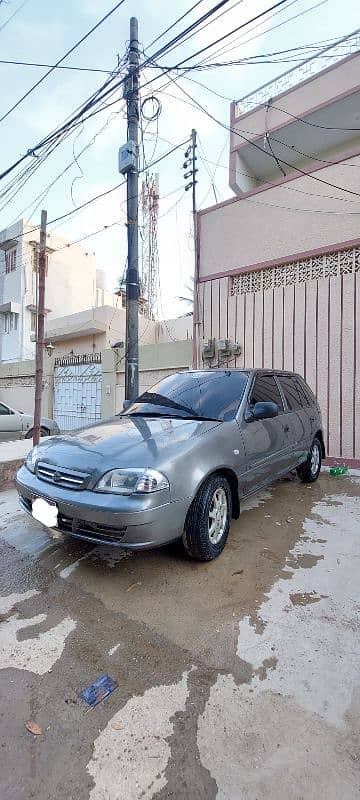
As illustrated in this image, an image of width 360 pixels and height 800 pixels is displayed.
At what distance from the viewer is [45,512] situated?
2.76 metres

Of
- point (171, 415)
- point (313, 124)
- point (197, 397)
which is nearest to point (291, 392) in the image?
point (197, 397)

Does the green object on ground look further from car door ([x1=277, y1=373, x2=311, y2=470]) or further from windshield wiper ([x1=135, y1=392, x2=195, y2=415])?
windshield wiper ([x1=135, y1=392, x2=195, y2=415])

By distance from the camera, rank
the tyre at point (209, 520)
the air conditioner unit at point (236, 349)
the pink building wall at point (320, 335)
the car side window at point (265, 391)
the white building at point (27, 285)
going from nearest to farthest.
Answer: the tyre at point (209, 520) < the car side window at point (265, 391) < the pink building wall at point (320, 335) < the air conditioner unit at point (236, 349) < the white building at point (27, 285)

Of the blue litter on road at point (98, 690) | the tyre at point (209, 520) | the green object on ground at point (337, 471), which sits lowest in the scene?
the blue litter on road at point (98, 690)

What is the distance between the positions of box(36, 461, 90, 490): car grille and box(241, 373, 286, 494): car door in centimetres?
146

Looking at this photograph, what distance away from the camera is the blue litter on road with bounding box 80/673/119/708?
175 centimetres

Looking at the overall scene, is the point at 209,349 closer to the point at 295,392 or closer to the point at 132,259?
the point at 132,259

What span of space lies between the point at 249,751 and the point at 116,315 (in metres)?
14.7

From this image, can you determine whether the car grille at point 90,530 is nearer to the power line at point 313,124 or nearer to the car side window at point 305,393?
the car side window at point 305,393

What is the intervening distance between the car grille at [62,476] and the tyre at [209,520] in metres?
0.77

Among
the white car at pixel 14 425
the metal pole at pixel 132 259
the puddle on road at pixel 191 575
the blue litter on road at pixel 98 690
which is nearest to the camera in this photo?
the blue litter on road at pixel 98 690

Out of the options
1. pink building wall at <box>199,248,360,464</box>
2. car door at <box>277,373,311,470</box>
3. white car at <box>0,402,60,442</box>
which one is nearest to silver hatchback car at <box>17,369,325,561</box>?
car door at <box>277,373,311,470</box>

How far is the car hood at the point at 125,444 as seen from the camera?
8.67ft

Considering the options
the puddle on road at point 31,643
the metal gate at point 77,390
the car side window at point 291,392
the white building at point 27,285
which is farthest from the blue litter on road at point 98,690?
the white building at point 27,285
